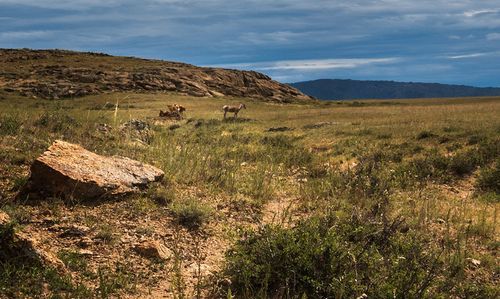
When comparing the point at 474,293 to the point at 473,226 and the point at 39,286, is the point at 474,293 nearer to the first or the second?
the point at 473,226

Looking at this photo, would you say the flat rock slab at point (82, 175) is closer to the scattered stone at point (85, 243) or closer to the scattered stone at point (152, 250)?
the scattered stone at point (85, 243)

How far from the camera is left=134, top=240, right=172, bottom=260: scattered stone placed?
17.4ft

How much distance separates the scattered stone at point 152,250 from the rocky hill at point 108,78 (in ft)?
180

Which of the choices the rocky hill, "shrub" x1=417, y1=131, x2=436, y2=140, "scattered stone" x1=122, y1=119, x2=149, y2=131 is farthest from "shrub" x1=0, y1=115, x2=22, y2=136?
the rocky hill

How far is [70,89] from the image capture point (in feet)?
203

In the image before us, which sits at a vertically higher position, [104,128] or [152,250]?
[104,128]

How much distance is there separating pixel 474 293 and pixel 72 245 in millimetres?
4420

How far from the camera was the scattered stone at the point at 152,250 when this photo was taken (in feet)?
17.4

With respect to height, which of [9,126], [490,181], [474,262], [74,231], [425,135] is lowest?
[474,262]

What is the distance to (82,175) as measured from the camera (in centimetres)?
657

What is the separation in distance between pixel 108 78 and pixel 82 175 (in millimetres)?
69018

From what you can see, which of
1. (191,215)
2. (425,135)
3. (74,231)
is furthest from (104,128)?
(425,135)

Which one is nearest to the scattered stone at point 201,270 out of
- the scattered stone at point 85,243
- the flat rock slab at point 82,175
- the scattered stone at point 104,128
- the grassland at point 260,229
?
the grassland at point 260,229

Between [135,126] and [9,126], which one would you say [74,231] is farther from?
[135,126]
